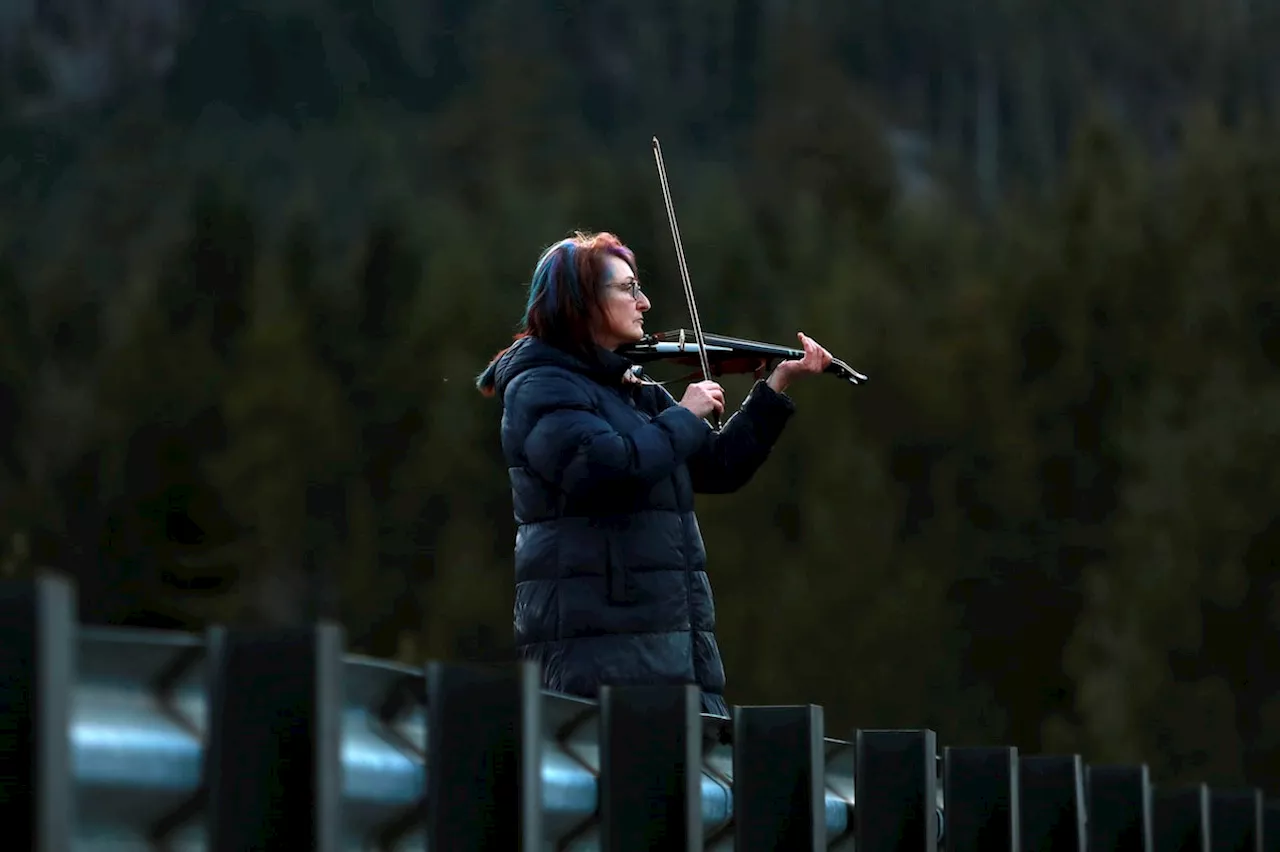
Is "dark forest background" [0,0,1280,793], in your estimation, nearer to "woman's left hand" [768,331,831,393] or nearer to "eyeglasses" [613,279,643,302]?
"woman's left hand" [768,331,831,393]

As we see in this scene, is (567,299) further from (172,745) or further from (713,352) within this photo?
(172,745)

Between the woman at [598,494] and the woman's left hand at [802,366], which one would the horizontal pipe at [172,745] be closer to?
the woman at [598,494]

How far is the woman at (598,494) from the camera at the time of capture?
6402 millimetres

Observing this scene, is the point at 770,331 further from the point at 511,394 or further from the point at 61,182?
the point at 511,394

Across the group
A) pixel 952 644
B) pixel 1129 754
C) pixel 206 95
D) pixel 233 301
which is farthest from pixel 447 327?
pixel 206 95

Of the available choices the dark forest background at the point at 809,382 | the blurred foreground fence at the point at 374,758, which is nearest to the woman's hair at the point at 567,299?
the blurred foreground fence at the point at 374,758

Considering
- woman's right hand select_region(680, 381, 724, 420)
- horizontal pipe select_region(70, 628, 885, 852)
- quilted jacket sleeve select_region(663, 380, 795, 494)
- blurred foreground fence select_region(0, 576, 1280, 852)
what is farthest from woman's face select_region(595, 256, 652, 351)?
horizontal pipe select_region(70, 628, 885, 852)

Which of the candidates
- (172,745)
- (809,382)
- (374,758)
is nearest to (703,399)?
(374,758)

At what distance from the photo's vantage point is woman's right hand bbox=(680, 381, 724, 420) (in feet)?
21.9

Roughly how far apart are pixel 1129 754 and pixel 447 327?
32229 millimetres

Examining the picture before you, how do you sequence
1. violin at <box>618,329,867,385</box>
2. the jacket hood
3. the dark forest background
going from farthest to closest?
1. the dark forest background
2. violin at <box>618,329,867,385</box>
3. the jacket hood

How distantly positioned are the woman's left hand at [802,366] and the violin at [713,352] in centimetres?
3

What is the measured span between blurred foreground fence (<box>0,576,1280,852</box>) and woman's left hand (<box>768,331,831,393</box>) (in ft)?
5.38

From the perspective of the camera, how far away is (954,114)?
130 metres
